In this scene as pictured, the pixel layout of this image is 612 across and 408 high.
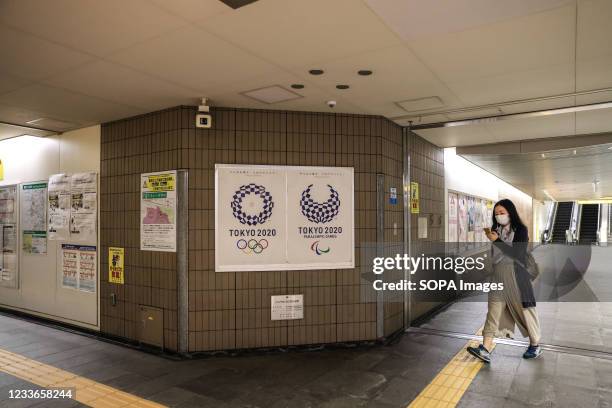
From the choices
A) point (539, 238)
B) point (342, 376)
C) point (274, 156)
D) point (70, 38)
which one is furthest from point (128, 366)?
point (539, 238)

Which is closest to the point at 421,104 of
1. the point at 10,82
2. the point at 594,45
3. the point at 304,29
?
the point at 594,45

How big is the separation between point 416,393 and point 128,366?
3.01 m

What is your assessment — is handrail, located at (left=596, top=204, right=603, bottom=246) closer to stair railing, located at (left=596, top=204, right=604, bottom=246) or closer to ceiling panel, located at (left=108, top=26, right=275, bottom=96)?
stair railing, located at (left=596, top=204, right=604, bottom=246)

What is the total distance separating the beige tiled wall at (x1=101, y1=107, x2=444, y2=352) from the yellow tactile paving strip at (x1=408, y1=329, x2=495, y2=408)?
1.03 metres

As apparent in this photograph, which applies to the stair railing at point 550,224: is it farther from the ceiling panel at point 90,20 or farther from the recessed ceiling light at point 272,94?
the ceiling panel at point 90,20

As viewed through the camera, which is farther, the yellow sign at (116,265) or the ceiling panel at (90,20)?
the yellow sign at (116,265)

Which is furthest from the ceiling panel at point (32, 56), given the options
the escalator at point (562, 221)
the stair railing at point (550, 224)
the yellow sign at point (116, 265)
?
the escalator at point (562, 221)

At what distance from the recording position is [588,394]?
3.70m

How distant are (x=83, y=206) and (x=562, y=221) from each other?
2927 centimetres

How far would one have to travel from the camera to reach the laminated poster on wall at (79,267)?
5.71 m

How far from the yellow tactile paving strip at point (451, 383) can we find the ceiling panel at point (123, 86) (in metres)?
3.69

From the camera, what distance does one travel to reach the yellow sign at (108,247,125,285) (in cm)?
534

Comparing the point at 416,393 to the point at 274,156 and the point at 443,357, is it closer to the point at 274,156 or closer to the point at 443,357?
the point at 443,357

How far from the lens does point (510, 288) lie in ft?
15.1
